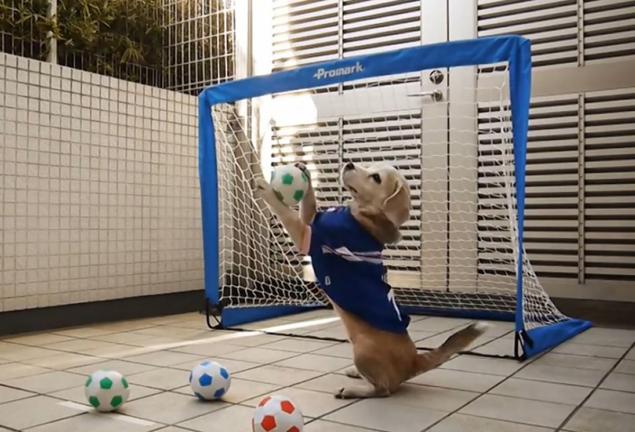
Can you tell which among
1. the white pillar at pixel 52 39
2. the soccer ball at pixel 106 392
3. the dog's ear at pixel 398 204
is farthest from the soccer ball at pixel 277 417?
the white pillar at pixel 52 39

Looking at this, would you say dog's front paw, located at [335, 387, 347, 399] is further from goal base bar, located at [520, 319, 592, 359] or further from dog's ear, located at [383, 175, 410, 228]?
goal base bar, located at [520, 319, 592, 359]

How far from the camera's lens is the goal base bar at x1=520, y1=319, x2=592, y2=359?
2.64 m

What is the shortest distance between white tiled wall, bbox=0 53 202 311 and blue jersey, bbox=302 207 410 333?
1.80 meters

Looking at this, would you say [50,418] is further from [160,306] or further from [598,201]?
[598,201]

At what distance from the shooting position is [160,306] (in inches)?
157

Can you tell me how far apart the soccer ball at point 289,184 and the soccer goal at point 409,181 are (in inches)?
41.1

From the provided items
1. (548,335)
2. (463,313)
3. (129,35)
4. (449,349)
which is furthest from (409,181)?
(129,35)

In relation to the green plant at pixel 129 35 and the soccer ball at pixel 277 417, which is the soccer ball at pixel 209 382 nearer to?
the soccer ball at pixel 277 417

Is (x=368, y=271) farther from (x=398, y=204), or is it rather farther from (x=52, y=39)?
(x=52, y=39)

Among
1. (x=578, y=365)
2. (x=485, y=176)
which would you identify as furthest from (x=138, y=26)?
(x=578, y=365)

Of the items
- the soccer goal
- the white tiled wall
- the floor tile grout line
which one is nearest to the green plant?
the white tiled wall

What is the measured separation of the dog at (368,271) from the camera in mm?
2117

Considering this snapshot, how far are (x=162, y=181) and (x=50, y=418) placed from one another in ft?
7.62

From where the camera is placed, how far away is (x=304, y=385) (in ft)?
7.30
